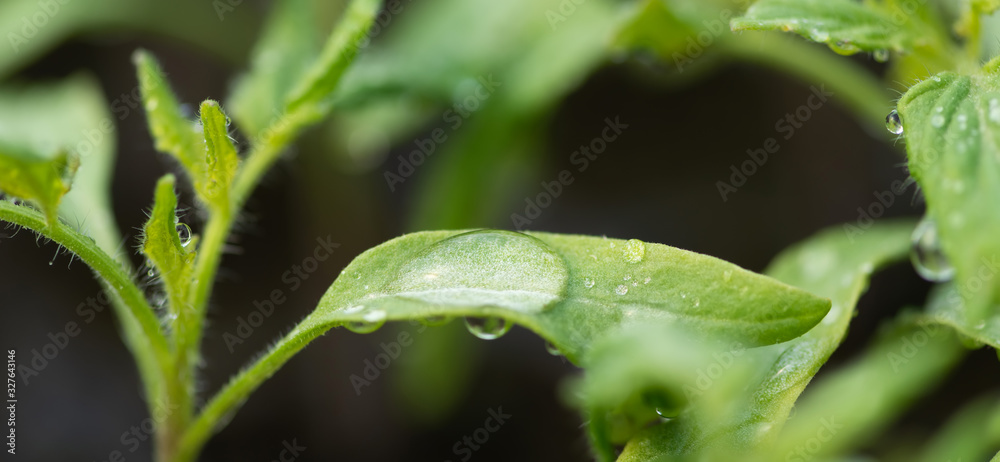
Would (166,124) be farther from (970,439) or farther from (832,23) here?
(970,439)

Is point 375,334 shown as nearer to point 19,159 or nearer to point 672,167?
point 672,167

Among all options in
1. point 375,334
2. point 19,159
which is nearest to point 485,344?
point 375,334

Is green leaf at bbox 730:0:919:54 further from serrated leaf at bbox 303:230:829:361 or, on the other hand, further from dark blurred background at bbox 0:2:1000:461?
dark blurred background at bbox 0:2:1000:461

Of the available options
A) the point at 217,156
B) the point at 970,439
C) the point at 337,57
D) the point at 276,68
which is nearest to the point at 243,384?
the point at 217,156

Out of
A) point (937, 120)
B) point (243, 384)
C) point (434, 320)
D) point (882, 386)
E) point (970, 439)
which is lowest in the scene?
point (970, 439)

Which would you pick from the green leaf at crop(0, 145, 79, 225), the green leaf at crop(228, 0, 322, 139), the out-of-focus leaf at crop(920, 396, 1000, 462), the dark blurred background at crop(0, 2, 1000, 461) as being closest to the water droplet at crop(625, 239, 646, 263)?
the green leaf at crop(0, 145, 79, 225)

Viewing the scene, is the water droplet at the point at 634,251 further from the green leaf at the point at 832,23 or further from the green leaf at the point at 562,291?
the green leaf at the point at 832,23
